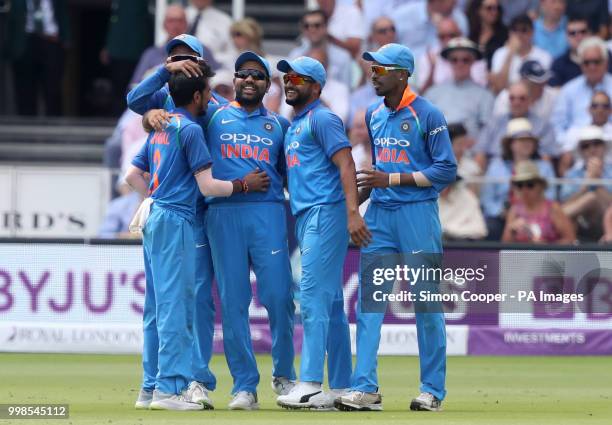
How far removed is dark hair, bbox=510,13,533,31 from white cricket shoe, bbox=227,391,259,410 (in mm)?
9320

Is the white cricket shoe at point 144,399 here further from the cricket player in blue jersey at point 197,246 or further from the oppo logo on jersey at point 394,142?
the oppo logo on jersey at point 394,142

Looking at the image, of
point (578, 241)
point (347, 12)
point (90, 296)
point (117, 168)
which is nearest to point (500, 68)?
point (347, 12)

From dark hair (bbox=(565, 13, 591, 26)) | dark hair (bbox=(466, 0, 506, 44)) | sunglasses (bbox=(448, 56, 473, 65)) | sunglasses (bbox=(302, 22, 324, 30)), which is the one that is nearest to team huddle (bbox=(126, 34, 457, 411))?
sunglasses (bbox=(448, 56, 473, 65))

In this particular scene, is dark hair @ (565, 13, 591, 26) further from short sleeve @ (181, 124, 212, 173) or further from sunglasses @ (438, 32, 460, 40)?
short sleeve @ (181, 124, 212, 173)

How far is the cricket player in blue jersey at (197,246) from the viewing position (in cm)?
1042

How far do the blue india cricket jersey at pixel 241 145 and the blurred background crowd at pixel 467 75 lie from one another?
19.6 ft

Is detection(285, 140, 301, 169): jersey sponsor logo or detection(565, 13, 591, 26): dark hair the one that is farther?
detection(565, 13, 591, 26): dark hair

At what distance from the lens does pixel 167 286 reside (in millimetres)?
10078

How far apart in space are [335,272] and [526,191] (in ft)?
20.9

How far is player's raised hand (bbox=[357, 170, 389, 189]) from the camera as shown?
33.8 feet

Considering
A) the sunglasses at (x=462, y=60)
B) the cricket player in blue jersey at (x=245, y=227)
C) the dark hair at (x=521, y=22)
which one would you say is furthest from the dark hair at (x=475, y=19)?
the cricket player in blue jersey at (x=245, y=227)

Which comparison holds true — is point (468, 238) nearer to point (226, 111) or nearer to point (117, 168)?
point (117, 168)

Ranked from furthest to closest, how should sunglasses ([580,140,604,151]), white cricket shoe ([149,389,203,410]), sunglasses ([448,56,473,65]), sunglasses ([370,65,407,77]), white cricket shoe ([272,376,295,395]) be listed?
sunglasses ([448,56,473,65]), sunglasses ([580,140,604,151]), white cricket shoe ([272,376,295,395]), sunglasses ([370,65,407,77]), white cricket shoe ([149,389,203,410])

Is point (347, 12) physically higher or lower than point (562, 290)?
higher
